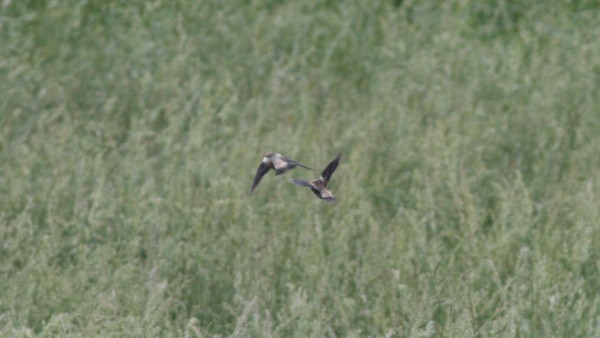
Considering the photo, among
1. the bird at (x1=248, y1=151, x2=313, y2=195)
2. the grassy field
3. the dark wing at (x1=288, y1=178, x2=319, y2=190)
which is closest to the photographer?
the dark wing at (x1=288, y1=178, x2=319, y2=190)

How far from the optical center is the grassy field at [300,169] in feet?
11.2

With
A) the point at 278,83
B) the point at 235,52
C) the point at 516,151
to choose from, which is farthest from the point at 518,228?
the point at 235,52

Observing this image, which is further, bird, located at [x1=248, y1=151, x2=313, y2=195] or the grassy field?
the grassy field

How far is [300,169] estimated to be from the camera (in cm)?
472

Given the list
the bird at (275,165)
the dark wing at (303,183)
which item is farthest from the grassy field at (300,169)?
the dark wing at (303,183)

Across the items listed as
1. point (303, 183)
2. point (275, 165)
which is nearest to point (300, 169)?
point (275, 165)

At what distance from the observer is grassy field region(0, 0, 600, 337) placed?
3416mm

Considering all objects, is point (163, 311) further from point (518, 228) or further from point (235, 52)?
point (235, 52)

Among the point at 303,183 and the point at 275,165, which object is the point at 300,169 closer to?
the point at 275,165

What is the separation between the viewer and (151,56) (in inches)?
211

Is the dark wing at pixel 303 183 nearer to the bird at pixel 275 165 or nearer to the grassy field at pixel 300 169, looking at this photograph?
the bird at pixel 275 165

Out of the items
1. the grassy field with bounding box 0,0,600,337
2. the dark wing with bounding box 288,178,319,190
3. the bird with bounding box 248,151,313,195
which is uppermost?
the dark wing with bounding box 288,178,319,190

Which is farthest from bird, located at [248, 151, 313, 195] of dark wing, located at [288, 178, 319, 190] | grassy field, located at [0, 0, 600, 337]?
grassy field, located at [0, 0, 600, 337]

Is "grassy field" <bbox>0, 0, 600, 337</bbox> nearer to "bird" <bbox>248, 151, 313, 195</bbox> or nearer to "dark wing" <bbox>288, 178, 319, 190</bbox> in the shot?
"bird" <bbox>248, 151, 313, 195</bbox>
